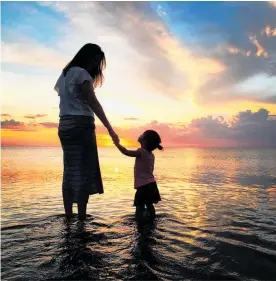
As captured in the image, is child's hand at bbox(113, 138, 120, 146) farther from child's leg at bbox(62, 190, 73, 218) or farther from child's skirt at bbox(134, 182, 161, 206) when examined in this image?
child's skirt at bbox(134, 182, 161, 206)

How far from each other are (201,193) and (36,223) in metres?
5.89

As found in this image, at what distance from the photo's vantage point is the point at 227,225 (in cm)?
546

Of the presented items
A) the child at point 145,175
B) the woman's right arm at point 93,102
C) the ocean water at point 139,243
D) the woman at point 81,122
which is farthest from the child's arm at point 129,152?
the ocean water at point 139,243

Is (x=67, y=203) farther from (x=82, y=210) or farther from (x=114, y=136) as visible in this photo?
(x=114, y=136)

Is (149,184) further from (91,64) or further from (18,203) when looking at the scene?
(18,203)

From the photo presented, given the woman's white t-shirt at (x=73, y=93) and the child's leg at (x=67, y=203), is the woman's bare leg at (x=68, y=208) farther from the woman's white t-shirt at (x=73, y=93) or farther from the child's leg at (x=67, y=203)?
the woman's white t-shirt at (x=73, y=93)

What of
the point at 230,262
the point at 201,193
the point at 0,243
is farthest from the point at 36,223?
the point at 201,193

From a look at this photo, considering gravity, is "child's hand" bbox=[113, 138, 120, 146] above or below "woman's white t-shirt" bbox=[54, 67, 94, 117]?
below

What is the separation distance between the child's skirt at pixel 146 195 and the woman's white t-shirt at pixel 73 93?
1905 mm

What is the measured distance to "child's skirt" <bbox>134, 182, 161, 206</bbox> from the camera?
580cm

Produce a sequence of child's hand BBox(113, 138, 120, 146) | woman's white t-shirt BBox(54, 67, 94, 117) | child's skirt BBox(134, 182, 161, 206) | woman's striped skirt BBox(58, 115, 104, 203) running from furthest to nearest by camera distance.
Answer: child's skirt BBox(134, 182, 161, 206)
child's hand BBox(113, 138, 120, 146)
woman's striped skirt BBox(58, 115, 104, 203)
woman's white t-shirt BBox(54, 67, 94, 117)

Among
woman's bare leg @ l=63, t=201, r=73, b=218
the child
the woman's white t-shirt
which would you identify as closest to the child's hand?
the woman's white t-shirt

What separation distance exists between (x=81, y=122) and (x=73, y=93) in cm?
48

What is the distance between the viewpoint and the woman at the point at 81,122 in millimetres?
4645
